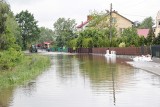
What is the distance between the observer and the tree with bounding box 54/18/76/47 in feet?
454

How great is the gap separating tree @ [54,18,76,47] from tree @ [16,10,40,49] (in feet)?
26.2

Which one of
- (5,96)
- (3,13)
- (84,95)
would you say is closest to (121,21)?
(3,13)

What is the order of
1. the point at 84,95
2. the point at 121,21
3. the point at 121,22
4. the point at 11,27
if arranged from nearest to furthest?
the point at 84,95 < the point at 11,27 < the point at 121,22 < the point at 121,21

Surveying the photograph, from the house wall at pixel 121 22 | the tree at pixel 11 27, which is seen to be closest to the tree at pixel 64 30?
the house wall at pixel 121 22

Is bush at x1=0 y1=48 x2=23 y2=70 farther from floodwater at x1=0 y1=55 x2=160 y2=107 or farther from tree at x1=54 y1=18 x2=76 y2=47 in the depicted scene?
tree at x1=54 y1=18 x2=76 y2=47

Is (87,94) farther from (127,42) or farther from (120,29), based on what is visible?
(120,29)

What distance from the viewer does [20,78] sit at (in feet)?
78.4

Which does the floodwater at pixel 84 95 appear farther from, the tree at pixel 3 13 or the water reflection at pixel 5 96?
the tree at pixel 3 13

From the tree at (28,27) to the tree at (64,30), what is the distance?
7.99 metres

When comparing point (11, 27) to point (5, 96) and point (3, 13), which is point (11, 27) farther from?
point (5, 96)

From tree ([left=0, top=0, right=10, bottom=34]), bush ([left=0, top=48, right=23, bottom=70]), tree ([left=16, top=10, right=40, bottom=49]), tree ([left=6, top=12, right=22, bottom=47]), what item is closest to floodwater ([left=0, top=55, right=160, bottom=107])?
Result: tree ([left=0, top=0, right=10, bottom=34])

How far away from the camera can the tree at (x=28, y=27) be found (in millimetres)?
145625

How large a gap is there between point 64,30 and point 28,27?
38.5 feet

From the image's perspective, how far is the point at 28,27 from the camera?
145875mm
